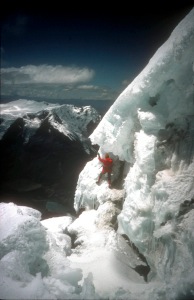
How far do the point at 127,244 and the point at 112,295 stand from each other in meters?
2.83

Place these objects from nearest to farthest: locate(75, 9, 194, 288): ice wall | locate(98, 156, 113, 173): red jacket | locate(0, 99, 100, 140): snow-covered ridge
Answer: locate(75, 9, 194, 288): ice wall < locate(98, 156, 113, 173): red jacket < locate(0, 99, 100, 140): snow-covered ridge

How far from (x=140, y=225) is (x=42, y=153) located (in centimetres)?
4523

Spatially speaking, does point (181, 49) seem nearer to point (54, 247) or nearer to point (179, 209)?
point (179, 209)

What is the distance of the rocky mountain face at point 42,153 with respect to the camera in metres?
45.8

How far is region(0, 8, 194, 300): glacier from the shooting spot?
21.2 feet

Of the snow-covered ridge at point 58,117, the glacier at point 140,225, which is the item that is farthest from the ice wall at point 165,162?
the snow-covered ridge at point 58,117

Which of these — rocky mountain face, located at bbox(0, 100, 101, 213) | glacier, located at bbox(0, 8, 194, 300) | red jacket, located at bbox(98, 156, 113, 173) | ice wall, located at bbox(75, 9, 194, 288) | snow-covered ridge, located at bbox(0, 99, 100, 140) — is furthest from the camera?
snow-covered ridge, located at bbox(0, 99, 100, 140)

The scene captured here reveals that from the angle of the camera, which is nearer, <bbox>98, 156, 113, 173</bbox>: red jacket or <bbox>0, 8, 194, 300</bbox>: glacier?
<bbox>0, 8, 194, 300</bbox>: glacier

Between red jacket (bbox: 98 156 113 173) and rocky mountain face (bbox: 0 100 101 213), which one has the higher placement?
red jacket (bbox: 98 156 113 173)

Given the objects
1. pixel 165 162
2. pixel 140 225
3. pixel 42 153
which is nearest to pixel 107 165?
pixel 165 162

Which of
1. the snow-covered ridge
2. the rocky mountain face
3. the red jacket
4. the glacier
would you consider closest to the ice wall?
the glacier

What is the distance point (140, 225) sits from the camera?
8180 mm

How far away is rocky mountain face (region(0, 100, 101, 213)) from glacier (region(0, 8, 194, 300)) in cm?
3356

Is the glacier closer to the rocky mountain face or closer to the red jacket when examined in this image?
the red jacket
